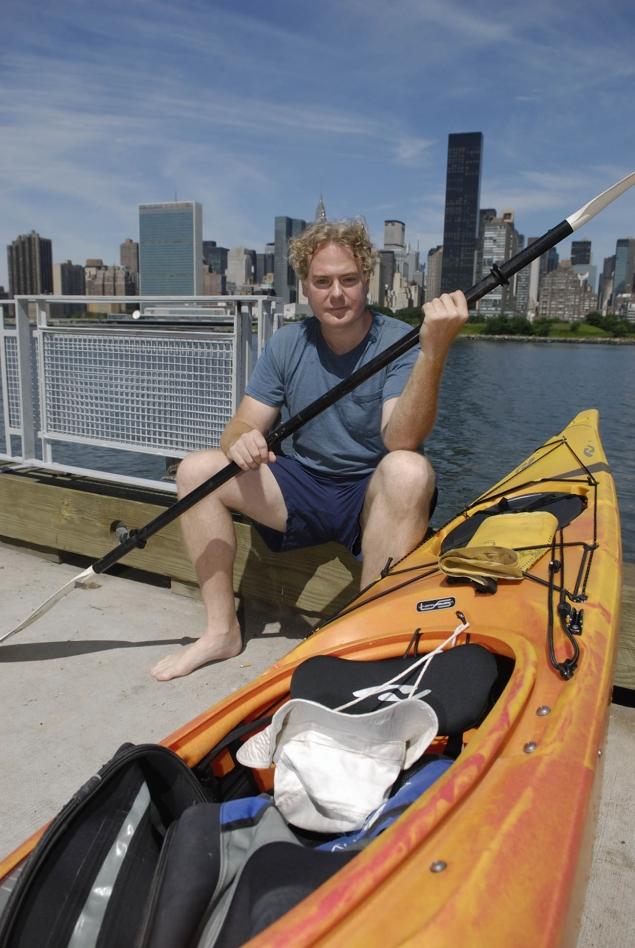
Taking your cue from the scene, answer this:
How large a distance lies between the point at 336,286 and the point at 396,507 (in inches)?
33.0

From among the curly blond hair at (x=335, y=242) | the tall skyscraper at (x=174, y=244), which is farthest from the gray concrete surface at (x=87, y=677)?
the tall skyscraper at (x=174, y=244)

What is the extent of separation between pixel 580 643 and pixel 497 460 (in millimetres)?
10007

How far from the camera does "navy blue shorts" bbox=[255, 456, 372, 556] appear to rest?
2555mm

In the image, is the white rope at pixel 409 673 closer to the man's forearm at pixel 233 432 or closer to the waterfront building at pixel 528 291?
the man's forearm at pixel 233 432

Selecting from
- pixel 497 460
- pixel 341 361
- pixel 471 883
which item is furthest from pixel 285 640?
pixel 497 460

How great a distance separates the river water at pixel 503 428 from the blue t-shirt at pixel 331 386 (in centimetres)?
514

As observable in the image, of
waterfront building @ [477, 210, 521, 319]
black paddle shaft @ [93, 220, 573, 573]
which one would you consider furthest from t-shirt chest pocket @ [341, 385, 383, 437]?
waterfront building @ [477, 210, 521, 319]

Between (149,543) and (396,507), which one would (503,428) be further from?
(396,507)

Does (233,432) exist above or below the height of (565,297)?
below

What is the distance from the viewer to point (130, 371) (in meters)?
3.77

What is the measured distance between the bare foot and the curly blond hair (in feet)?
4.73

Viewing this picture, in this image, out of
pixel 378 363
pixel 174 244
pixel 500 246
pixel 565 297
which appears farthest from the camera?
pixel 565 297

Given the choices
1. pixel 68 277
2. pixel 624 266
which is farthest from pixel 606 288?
pixel 68 277

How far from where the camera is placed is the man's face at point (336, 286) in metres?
2.49
